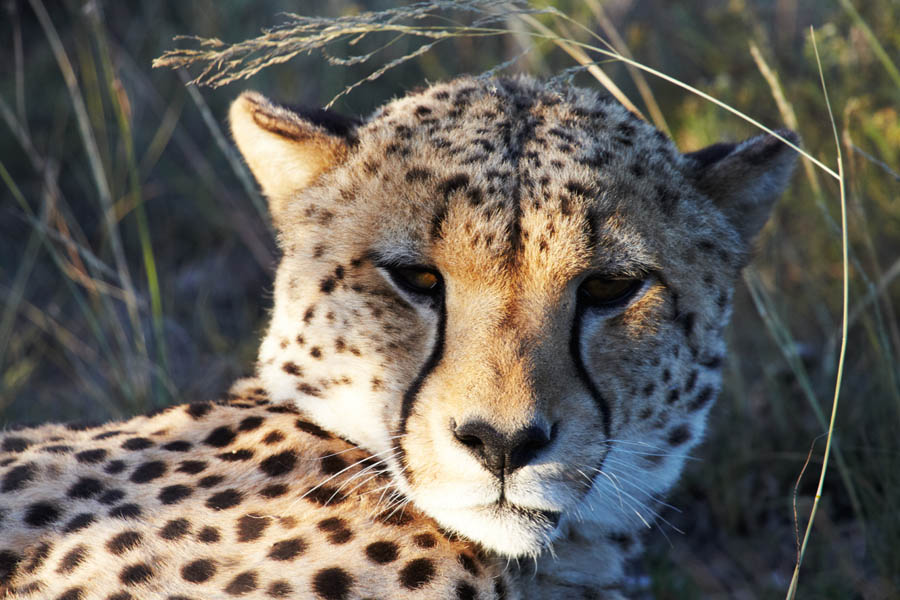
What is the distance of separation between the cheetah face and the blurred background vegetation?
0.29 meters

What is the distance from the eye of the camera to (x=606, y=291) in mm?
1646

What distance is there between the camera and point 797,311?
3.46 meters

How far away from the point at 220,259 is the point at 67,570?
2.76 metres

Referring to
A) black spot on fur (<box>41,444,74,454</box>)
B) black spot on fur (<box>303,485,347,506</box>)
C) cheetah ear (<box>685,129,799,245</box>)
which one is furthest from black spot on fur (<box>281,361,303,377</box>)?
cheetah ear (<box>685,129,799,245</box>)

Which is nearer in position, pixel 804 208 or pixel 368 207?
pixel 368 207

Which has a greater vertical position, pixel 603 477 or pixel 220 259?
pixel 220 259

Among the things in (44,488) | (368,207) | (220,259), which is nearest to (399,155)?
(368,207)

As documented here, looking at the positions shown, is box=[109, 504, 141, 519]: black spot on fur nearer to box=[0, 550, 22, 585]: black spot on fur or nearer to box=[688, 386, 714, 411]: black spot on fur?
box=[0, 550, 22, 585]: black spot on fur

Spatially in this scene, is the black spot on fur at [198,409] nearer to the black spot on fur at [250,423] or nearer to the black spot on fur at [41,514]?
the black spot on fur at [250,423]

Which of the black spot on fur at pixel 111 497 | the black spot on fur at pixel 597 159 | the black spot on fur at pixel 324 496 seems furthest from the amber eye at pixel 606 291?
the black spot on fur at pixel 111 497

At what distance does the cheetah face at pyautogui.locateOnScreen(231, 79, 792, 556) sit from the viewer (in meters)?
1.48

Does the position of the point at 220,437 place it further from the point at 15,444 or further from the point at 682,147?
the point at 682,147

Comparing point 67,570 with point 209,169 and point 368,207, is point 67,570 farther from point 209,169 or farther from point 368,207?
point 209,169

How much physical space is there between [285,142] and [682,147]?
8.30 ft
